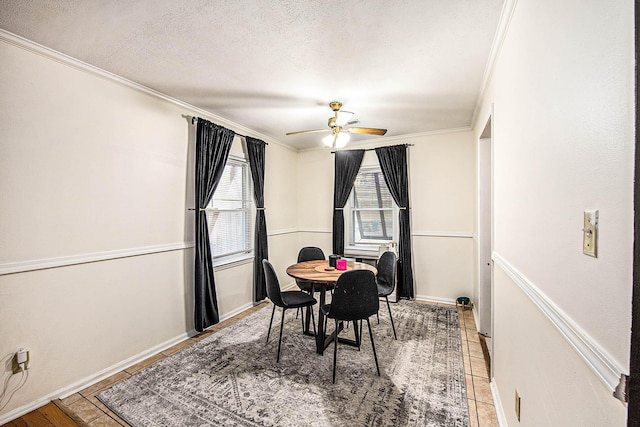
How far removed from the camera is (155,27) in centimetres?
187

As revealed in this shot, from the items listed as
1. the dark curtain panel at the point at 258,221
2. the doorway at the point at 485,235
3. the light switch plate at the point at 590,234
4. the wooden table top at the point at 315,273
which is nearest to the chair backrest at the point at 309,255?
the wooden table top at the point at 315,273

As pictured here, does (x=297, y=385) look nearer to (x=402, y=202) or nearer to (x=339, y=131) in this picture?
(x=339, y=131)

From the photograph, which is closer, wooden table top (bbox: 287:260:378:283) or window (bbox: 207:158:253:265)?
wooden table top (bbox: 287:260:378:283)

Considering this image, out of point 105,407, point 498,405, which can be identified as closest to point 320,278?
point 498,405

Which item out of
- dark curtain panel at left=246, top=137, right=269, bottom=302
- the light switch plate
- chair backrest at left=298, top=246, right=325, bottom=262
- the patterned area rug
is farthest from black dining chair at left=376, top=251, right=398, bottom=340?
the light switch plate

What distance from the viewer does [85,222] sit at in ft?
7.65

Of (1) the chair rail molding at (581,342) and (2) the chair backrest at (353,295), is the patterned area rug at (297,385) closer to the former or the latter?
(2) the chair backrest at (353,295)

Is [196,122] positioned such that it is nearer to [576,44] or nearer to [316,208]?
[316,208]

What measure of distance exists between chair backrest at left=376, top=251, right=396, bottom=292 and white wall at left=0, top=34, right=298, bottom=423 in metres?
A: 2.23

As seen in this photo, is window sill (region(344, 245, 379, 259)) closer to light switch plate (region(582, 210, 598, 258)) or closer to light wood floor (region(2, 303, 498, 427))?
light wood floor (region(2, 303, 498, 427))

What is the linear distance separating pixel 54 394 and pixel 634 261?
3315 millimetres

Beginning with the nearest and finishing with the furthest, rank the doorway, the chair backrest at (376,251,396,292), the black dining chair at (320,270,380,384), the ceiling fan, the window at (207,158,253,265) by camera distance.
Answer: the black dining chair at (320,270,380,384)
the ceiling fan
the doorway
the chair backrest at (376,251,396,292)
the window at (207,158,253,265)

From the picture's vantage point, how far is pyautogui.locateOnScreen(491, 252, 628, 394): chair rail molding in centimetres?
63

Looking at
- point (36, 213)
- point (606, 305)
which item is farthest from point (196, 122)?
point (606, 305)
